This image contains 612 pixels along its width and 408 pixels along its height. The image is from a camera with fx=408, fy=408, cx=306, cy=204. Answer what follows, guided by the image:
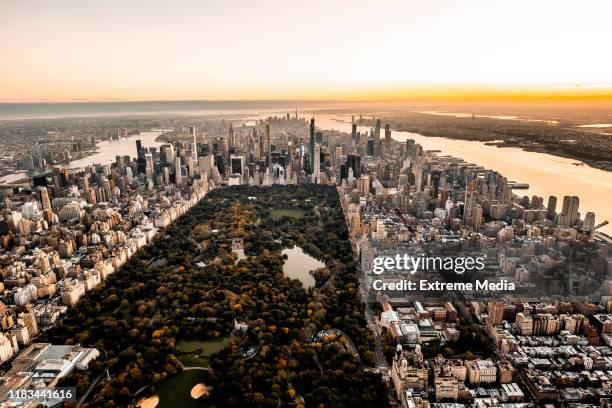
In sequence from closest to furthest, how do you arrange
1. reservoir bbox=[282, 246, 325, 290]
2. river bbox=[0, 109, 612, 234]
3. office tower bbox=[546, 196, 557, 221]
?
reservoir bbox=[282, 246, 325, 290], office tower bbox=[546, 196, 557, 221], river bbox=[0, 109, 612, 234]

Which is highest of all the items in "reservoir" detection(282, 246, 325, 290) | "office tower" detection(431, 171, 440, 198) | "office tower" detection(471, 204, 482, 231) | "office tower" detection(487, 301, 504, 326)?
"office tower" detection(431, 171, 440, 198)

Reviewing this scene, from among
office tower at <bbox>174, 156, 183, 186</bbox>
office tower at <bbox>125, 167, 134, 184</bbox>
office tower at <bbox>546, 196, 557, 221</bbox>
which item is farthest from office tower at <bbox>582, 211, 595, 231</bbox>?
office tower at <bbox>125, 167, 134, 184</bbox>

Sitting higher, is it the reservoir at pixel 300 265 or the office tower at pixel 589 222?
the office tower at pixel 589 222

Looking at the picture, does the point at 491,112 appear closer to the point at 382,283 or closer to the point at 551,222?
the point at 551,222

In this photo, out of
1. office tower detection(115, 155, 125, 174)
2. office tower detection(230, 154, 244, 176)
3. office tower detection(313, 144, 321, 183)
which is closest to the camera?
office tower detection(313, 144, 321, 183)

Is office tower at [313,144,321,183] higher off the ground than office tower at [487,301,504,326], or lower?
higher

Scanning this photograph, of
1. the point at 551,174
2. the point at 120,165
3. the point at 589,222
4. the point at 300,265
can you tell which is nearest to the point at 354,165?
the point at 551,174

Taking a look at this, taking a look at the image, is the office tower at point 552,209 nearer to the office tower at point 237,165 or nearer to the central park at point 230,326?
the central park at point 230,326

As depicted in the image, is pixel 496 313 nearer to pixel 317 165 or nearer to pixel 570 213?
pixel 570 213

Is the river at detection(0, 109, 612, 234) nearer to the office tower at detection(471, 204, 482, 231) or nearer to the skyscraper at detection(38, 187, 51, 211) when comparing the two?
the office tower at detection(471, 204, 482, 231)

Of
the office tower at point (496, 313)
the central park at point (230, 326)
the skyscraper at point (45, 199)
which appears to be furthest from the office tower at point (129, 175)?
the office tower at point (496, 313)

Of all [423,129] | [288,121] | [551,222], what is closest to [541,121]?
Answer: [551,222]
